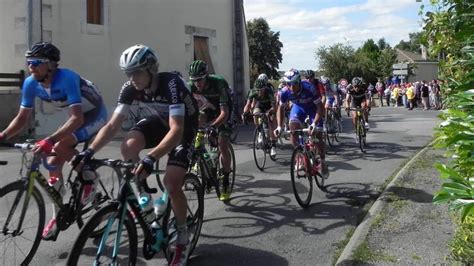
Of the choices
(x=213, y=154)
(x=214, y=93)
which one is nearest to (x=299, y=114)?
(x=214, y=93)

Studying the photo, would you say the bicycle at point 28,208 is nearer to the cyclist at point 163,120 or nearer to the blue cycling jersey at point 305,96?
the cyclist at point 163,120

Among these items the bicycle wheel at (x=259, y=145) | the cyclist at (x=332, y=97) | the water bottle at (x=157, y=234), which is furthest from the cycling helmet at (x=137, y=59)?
the cyclist at (x=332, y=97)

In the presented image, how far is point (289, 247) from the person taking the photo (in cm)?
568

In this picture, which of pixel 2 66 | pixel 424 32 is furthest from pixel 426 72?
pixel 424 32

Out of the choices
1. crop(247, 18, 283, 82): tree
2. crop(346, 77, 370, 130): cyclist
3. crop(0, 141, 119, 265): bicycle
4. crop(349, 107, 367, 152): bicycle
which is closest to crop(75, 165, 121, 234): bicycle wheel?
crop(0, 141, 119, 265): bicycle

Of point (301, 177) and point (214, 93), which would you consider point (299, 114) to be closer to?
Result: point (301, 177)

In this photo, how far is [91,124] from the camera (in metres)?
5.79

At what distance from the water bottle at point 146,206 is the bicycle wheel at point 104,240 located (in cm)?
21

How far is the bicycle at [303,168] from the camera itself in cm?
729

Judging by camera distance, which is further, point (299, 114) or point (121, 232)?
point (299, 114)

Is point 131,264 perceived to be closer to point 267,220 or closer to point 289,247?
point 289,247

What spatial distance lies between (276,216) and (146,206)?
2.99 meters

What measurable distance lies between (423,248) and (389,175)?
16.2 ft

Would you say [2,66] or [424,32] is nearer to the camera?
[424,32]
